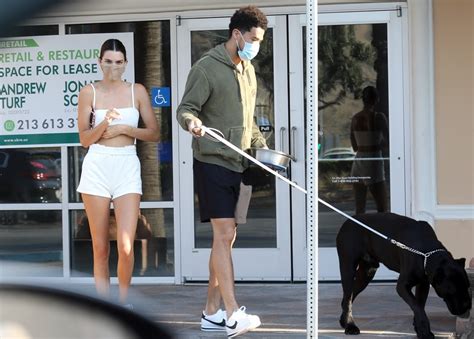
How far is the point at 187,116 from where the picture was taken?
18.4 feet

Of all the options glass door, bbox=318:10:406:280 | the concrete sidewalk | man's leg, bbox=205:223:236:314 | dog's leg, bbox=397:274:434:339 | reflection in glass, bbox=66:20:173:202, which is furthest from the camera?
reflection in glass, bbox=66:20:173:202

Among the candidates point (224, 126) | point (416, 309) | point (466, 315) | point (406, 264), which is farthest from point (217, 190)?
point (466, 315)

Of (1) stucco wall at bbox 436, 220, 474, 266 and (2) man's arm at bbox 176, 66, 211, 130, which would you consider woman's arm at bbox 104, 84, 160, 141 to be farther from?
(1) stucco wall at bbox 436, 220, 474, 266

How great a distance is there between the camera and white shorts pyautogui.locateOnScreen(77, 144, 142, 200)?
19.8 feet

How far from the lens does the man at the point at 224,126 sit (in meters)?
5.77

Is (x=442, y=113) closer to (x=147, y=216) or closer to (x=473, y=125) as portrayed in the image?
(x=473, y=125)

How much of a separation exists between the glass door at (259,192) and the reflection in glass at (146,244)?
0.60 feet

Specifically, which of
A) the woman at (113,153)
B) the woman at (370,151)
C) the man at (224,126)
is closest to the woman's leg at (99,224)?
the woman at (113,153)

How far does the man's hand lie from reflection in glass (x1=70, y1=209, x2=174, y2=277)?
288cm

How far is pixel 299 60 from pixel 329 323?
248cm

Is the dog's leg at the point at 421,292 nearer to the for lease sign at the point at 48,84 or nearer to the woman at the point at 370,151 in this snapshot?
the woman at the point at 370,151

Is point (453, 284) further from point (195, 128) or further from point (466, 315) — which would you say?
point (195, 128)

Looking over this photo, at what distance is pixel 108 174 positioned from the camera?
602 cm

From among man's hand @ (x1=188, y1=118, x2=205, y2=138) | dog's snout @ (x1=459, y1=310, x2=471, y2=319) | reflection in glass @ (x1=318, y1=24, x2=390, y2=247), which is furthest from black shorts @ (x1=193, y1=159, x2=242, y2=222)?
reflection in glass @ (x1=318, y1=24, x2=390, y2=247)
